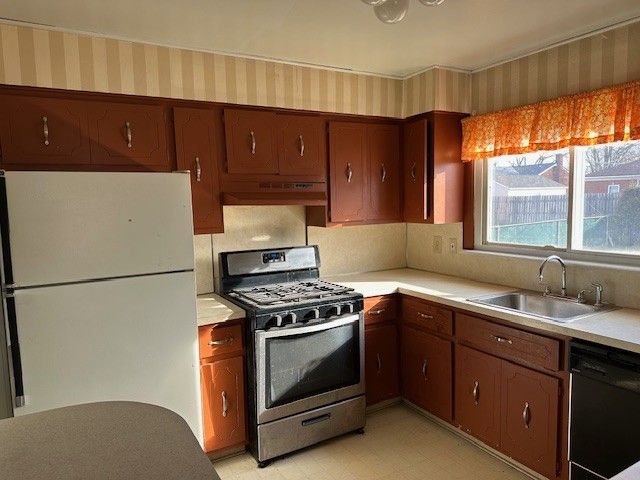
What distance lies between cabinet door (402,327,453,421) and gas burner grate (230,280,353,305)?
58 cm

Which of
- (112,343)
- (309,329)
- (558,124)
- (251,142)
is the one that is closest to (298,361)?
(309,329)

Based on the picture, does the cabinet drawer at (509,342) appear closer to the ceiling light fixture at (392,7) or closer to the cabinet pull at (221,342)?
the cabinet pull at (221,342)

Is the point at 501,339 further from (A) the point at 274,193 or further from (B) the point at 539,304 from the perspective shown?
(A) the point at 274,193

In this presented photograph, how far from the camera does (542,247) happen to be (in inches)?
111

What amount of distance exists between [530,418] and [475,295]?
74 centimetres

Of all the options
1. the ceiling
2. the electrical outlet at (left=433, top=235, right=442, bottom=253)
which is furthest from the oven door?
the ceiling

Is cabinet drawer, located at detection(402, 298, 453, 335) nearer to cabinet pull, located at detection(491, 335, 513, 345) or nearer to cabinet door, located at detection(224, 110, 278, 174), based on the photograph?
cabinet pull, located at detection(491, 335, 513, 345)

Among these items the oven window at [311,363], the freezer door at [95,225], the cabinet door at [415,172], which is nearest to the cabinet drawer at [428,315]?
the oven window at [311,363]

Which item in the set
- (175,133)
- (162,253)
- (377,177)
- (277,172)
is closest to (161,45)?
(175,133)

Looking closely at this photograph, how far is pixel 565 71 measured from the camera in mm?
2557

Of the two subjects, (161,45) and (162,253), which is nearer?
(162,253)

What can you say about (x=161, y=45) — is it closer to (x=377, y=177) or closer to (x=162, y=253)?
(x=162, y=253)

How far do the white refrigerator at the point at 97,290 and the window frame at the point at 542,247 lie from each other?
2.07 m

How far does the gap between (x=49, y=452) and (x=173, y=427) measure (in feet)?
0.73
